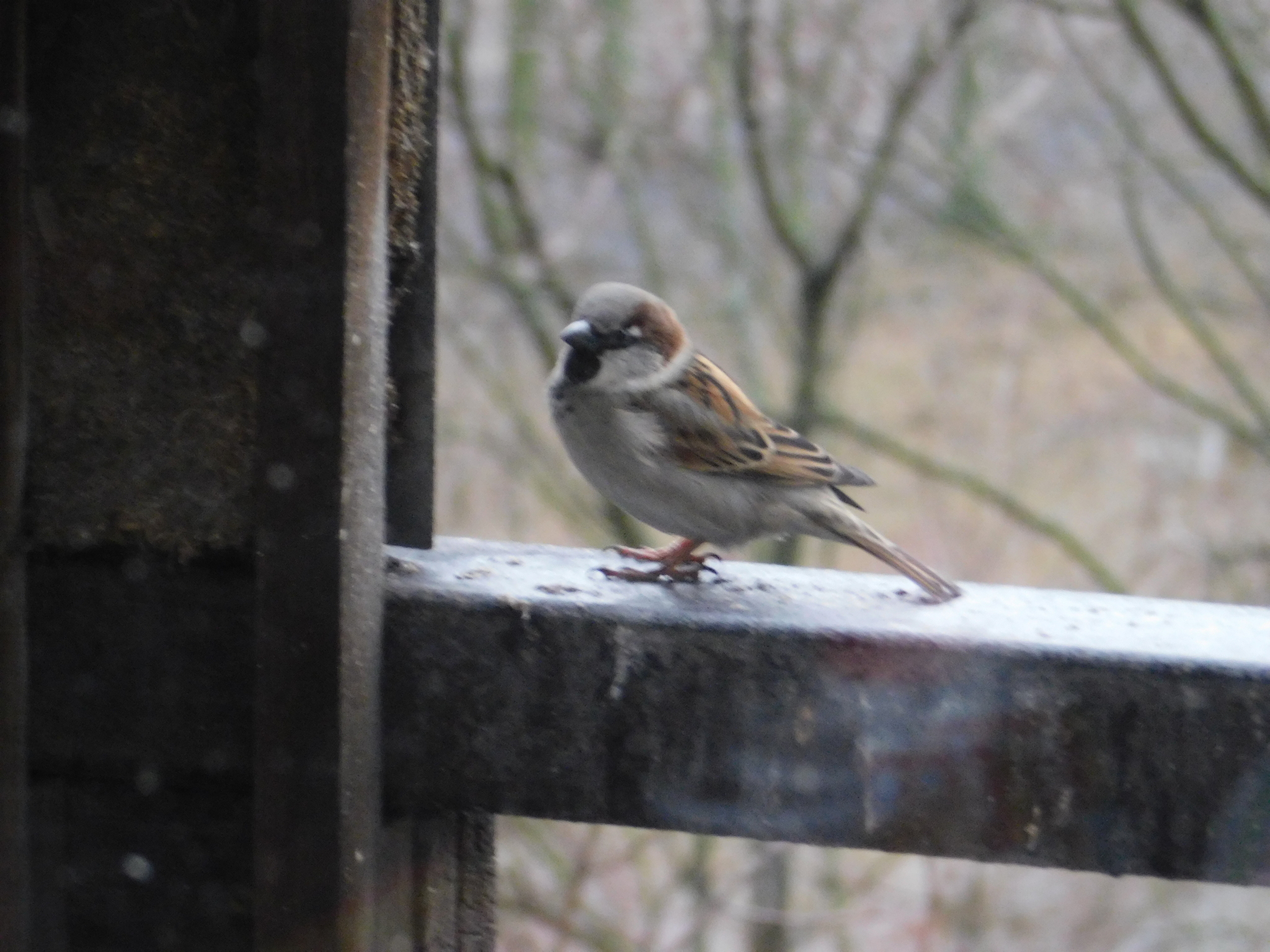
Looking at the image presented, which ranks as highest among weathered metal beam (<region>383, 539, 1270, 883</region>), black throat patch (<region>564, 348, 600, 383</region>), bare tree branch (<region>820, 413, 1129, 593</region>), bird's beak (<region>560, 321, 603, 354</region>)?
bird's beak (<region>560, 321, 603, 354</region>)

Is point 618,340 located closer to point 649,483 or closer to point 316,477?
point 649,483

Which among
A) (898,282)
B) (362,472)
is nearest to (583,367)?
(362,472)

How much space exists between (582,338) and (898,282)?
5.28 m

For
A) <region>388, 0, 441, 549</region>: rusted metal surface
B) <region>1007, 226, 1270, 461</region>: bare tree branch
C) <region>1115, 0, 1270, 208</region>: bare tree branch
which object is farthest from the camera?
<region>1007, 226, 1270, 461</region>: bare tree branch

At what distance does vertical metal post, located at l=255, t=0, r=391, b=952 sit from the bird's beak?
40.1 inches

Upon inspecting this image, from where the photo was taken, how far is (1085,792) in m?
1.46

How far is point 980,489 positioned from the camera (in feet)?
21.2

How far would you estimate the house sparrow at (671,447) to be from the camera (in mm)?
2527

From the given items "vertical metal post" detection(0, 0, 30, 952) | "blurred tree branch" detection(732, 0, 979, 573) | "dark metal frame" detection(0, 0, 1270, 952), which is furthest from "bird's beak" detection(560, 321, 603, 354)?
"blurred tree branch" detection(732, 0, 979, 573)

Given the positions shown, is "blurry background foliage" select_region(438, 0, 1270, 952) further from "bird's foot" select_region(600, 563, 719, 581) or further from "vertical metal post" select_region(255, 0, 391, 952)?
"vertical metal post" select_region(255, 0, 391, 952)

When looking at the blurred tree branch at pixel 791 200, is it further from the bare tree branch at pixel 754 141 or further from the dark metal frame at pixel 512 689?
the dark metal frame at pixel 512 689

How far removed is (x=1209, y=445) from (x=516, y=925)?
4540 mm

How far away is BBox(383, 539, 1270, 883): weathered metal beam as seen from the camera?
1438 millimetres

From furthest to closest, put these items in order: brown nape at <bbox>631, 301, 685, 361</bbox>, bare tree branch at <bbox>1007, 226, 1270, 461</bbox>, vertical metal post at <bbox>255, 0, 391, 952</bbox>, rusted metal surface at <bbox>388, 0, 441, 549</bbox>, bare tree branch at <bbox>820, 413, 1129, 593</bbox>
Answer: bare tree branch at <bbox>820, 413, 1129, 593</bbox> < bare tree branch at <bbox>1007, 226, 1270, 461</bbox> < brown nape at <bbox>631, 301, 685, 361</bbox> < rusted metal surface at <bbox>388, 0, 441, 549</bbox> < vertical metal post at <bbox>255, 0, 391, 952</bbox>
